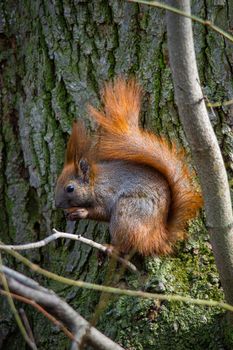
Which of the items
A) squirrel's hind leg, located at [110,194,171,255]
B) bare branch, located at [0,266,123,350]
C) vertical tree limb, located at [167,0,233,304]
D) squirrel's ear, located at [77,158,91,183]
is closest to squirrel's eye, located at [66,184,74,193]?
squirrel's ear, located at [77,158,91,183]

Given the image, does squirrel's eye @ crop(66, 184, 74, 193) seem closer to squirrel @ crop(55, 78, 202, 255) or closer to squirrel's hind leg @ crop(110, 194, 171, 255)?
squirrel @ crop(55, 78, 202, 255)

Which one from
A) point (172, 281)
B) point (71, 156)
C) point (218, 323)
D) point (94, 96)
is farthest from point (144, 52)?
point (218, 323)

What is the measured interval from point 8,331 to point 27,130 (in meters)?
0.73

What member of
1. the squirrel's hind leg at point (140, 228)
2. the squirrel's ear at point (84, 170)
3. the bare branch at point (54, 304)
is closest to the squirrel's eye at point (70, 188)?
the squirrel's ear at point (84, 170)

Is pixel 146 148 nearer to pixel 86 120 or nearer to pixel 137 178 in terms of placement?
pixel 137 178

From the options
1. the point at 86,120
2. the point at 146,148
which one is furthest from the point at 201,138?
the point at 86,120

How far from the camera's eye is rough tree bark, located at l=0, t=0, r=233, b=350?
218 cm

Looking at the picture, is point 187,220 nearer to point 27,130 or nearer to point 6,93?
point 27,130

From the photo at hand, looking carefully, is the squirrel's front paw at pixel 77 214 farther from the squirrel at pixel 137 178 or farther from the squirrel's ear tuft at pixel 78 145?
the squirrel's ear tuft at pixel 78 145

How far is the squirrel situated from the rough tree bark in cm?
6

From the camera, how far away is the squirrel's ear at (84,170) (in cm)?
248

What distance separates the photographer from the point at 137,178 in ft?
7.83

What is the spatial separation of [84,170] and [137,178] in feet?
0.77

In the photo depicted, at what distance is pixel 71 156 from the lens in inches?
95.6
